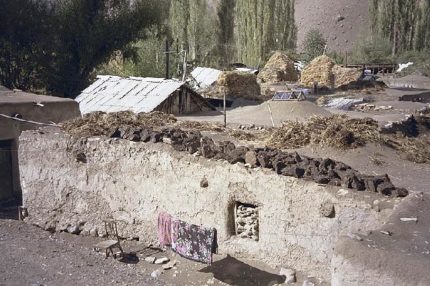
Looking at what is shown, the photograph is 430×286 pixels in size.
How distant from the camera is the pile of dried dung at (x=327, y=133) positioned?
12.3m

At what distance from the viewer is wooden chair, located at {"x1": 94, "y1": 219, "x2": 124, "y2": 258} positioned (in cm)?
945

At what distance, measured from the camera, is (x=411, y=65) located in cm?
4147

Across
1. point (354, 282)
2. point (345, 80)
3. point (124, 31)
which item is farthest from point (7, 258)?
point (345, 80)

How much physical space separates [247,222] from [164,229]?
5.28ft

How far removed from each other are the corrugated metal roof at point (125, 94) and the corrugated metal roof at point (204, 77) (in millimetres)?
7534

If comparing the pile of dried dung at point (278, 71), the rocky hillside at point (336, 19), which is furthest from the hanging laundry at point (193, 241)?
the rocky hillside at point (336, 19)

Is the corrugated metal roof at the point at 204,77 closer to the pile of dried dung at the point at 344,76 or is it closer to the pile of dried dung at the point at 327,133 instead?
the pile of dried dung at the point at 344,76

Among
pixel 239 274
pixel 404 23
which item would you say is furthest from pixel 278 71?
pixel 239 274

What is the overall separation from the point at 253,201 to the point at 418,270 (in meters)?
3.70

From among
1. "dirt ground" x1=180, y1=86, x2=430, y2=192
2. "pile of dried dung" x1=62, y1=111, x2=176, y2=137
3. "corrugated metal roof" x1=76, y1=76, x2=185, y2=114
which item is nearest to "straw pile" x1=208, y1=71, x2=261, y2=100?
"dirt ground" x1=180, y1=86, x2=430, y2=192

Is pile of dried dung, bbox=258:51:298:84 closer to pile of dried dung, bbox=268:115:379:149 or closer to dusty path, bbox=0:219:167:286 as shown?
pile of dried dung, bbox=268:115:379:149

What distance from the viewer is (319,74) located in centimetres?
3178

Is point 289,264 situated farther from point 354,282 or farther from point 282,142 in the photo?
point 282,142

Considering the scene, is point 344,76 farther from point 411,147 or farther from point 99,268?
point 99,268
